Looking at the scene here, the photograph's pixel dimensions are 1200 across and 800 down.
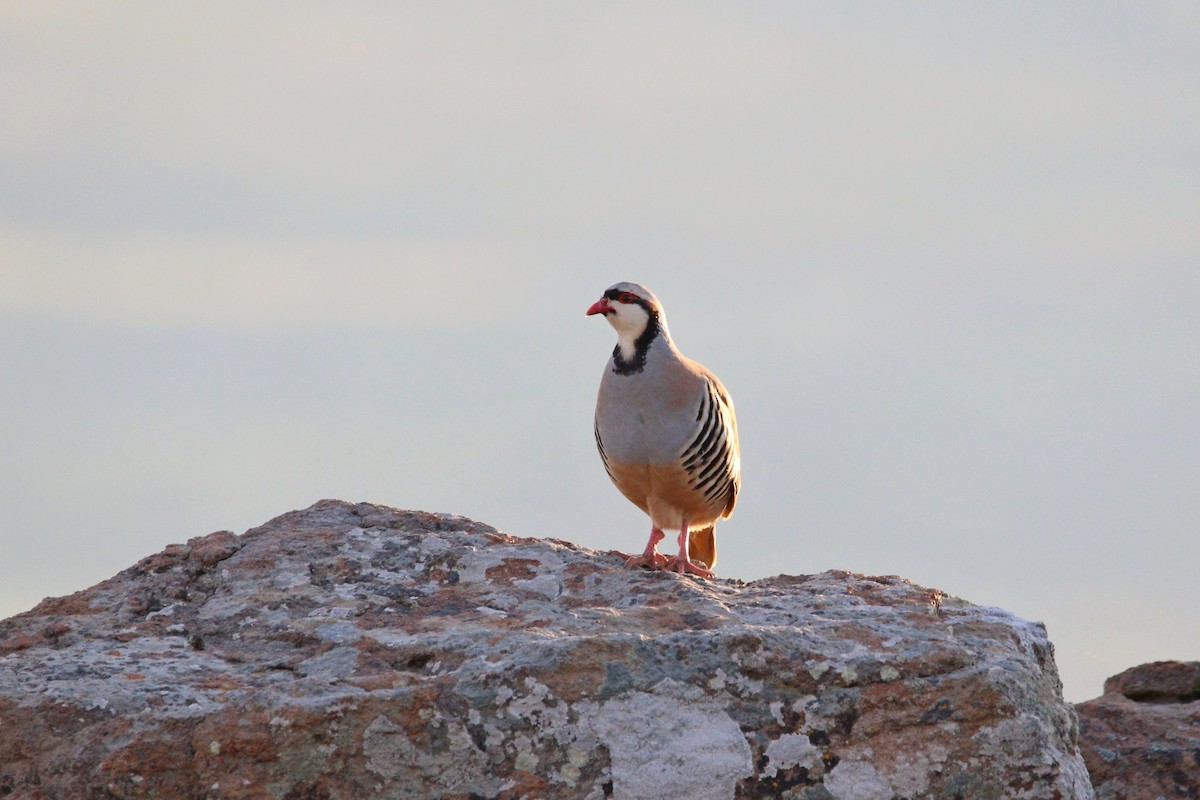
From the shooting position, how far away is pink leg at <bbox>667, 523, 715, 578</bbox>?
573cm

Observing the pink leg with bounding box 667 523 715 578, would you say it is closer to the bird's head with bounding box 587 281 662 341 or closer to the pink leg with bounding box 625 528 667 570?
the pink leg with bounding box 625 528 667 570

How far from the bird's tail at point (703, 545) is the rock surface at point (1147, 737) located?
224 cm

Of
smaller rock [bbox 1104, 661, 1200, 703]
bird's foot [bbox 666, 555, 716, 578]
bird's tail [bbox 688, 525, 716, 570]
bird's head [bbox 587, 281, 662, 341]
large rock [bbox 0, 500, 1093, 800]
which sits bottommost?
large rock [bbox 0, 500, 1093, 800]

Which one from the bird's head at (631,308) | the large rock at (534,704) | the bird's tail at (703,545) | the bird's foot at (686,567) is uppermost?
the bird's head at (631,308)

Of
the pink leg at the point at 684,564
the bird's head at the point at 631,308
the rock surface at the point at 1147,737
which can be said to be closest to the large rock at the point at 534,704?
the rock surface at the point at 1147,737

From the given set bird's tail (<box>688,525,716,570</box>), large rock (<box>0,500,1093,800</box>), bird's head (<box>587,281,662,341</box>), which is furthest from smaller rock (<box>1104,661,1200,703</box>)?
bird's head (<box>587,281,662,341</box>)

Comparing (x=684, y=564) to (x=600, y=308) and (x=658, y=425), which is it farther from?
(x=600, y=308)

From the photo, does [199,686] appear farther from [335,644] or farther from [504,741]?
[504,741]

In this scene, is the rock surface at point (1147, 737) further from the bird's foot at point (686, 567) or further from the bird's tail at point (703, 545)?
the bird's tail at point (703, 545)

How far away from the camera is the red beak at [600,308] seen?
6603 mm

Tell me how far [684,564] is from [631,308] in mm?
1206

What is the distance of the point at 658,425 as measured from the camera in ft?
20.5

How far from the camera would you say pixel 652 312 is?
21.3 feet

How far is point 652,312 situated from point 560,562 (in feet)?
6.66
